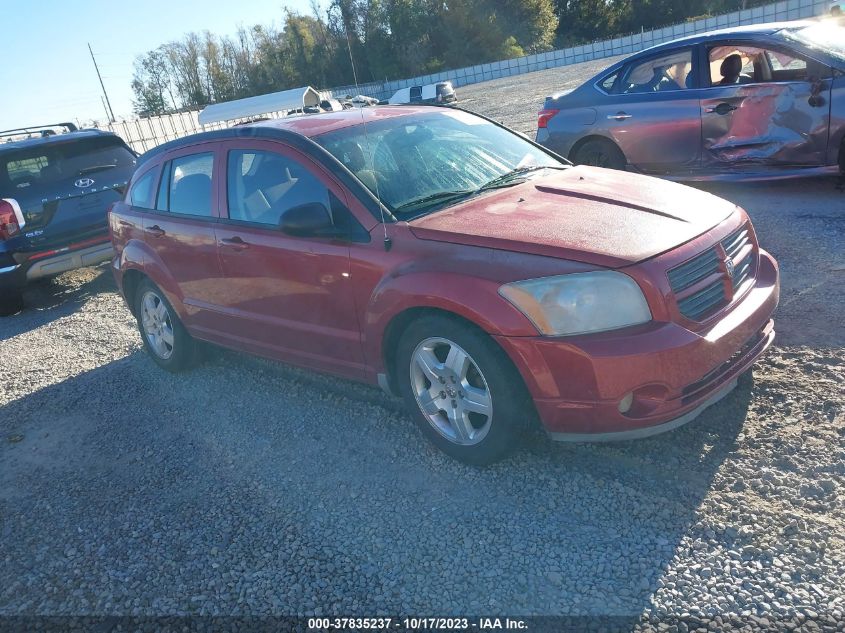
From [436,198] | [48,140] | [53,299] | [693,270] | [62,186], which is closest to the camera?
[693,270]

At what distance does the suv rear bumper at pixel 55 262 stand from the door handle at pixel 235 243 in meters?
3.89

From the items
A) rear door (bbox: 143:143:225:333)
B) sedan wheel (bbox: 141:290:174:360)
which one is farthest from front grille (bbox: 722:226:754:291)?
sedan wheel (bbox: 141:290:174:360)

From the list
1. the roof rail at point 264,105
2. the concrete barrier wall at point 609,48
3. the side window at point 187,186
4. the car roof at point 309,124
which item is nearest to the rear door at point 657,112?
the car roof at point 309,124

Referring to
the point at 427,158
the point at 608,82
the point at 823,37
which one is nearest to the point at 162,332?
the point at 427,158

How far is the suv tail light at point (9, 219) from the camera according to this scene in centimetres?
784

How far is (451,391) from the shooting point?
11.4 feet

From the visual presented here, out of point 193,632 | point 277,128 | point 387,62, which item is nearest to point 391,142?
point 277,128

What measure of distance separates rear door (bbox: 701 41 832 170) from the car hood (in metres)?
3.59

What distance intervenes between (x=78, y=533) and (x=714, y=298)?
11.2 feet

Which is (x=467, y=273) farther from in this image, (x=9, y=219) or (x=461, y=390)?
(x=9, y=219)

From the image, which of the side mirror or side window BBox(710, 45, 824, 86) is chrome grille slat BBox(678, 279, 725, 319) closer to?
the side mirror

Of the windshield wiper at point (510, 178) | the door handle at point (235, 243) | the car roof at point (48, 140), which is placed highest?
the car roof at point (48, 140)

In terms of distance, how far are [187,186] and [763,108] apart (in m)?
5.57

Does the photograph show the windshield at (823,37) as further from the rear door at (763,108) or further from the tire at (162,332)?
the tire at (162,332)
